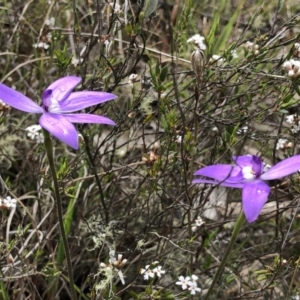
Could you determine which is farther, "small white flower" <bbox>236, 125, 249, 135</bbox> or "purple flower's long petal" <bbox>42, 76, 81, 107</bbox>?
"small white flower" <bbox>236, 125, 249, 135</bbox>

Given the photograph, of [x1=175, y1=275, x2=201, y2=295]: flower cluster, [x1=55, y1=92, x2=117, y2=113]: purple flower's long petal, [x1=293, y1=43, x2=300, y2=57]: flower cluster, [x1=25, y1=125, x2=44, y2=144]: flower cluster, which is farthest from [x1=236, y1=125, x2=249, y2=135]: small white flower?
[x1=55, y1=92, x2=117, y2=113]: purple flower's long petal

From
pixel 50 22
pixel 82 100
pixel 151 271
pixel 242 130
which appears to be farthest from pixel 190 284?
pixel 50 22

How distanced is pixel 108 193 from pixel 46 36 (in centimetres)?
57

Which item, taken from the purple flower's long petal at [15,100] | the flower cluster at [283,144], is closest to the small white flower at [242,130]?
the flower cluster at [283,144]

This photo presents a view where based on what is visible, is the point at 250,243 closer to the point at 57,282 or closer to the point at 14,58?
the point at 57,282

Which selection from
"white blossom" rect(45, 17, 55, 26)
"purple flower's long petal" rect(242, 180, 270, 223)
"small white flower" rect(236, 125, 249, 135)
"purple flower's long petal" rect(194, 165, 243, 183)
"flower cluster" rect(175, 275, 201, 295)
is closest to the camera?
"purple flower's long petal" rect(242, 180, 270, 223)

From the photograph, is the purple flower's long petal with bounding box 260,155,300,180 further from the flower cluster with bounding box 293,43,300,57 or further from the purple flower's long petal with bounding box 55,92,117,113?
the flower cluster with bounding box 293,43,300,57

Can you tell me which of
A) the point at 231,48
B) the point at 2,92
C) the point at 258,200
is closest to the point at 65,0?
the point at 231,48

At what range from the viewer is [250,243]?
7.51 feet

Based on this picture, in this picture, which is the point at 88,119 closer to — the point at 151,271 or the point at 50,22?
the point at 151,271

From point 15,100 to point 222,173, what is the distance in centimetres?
38

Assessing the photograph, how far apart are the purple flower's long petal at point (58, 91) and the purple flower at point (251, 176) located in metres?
0.30

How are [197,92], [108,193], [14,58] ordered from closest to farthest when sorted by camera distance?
[197,92] < [108,193] < [14,58]

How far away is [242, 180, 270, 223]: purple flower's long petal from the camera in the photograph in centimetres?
100
